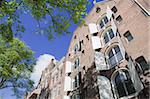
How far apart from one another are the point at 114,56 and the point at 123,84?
3.63 metres

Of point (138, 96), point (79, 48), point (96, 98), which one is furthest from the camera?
point (79, 48)

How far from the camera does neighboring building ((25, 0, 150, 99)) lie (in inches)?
508

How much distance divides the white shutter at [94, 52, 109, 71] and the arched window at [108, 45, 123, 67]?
68cm

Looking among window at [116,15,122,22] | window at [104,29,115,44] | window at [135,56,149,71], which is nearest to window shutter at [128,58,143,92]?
window at [135,56,149,71]

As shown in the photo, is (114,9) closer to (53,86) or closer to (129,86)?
(129,86)

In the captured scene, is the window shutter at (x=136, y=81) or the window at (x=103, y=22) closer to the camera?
the window shutter at (x=136, y=81)

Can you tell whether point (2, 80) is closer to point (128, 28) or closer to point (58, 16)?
point (58, 16)

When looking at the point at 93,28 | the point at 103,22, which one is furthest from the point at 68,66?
the point at 103,22

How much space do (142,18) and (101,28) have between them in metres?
7.50

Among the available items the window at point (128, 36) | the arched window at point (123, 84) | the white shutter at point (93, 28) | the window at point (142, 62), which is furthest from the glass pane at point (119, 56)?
the white shutter at point (93, 28)

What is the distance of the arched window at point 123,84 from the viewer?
43.9 feet

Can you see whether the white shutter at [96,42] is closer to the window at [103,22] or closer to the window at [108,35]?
the window at [108,35]

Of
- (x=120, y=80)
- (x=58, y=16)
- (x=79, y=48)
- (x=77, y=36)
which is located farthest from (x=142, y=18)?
(x=77, y=36)

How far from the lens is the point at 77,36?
91.1ft
